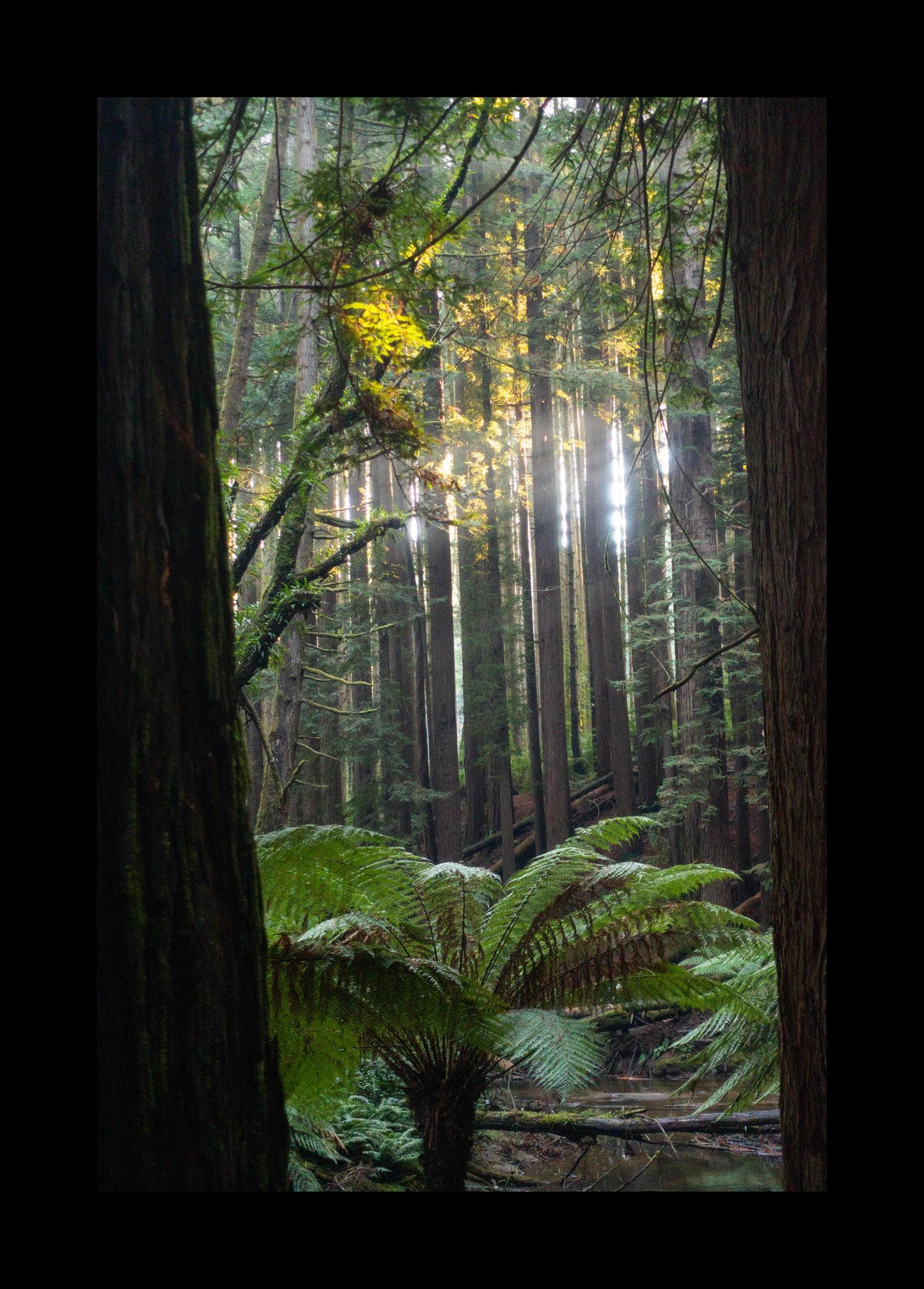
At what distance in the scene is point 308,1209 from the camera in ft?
3.69

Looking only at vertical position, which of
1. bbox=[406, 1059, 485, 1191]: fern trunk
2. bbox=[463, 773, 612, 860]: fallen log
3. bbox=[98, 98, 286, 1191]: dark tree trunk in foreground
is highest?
bbox=[98, 98, 286, 1191]: dark tree trunk in foreground

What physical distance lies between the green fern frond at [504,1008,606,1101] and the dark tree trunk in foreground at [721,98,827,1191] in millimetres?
702

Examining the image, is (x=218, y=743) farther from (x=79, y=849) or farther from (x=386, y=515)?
(x=386, y=515)

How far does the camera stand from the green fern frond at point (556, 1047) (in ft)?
7.28

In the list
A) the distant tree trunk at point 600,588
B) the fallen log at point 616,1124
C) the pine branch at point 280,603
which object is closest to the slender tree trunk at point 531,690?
the distant tree trunk at point 600,588

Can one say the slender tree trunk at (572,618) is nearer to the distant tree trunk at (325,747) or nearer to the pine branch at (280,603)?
the distant tree trunk at (325,747)

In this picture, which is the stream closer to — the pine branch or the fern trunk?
the fern trunk

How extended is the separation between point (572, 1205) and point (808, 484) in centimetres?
132

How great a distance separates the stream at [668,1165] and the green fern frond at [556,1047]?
0.90m

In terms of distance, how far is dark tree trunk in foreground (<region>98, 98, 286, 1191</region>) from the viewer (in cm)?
108

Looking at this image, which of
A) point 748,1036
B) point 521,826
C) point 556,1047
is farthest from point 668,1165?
point 521,826

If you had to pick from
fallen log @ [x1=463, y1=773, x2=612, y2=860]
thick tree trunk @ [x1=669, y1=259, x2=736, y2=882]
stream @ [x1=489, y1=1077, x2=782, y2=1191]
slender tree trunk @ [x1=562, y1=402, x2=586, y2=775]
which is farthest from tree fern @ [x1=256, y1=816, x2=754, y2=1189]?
slender tree trunk @ [x1=562, y1=402, x2=586, y2=775]

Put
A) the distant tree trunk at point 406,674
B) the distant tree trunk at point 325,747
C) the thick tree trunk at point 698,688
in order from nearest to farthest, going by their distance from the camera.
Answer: the thick tree trunk at point 698,688, the distant tree trunk at point 325,747, the distant tree trunk at point 406,674

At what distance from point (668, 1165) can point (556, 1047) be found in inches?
65.8
